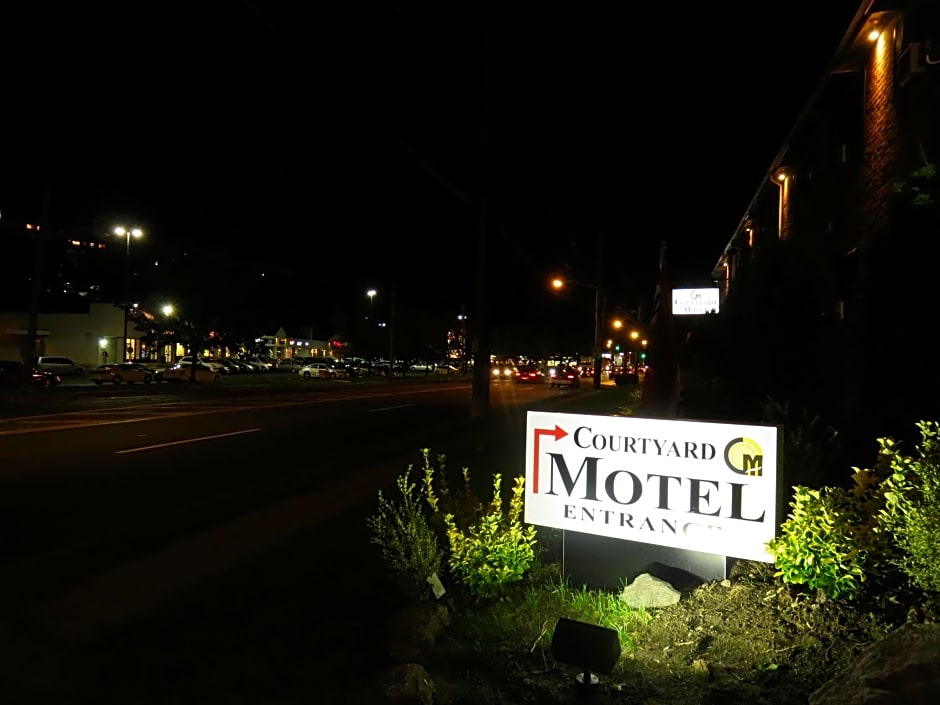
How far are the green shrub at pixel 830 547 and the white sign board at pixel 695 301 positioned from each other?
48304 mm

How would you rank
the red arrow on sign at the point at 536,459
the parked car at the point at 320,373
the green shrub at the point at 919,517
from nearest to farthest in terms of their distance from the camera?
1. the green shrub at the point at 919,517
2. the red arrow on sign at the point at 536,459
3. the parked car at the point at 320,373

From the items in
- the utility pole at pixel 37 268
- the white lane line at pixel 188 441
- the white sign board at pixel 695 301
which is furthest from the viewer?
the white sign board at pixel 695 301

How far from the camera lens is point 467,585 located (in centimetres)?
546

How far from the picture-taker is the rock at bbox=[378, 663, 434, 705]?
12.7 ft

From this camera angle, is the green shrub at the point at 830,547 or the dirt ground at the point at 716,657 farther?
the green shrub at the point at 830,547

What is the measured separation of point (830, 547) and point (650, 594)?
114 centimetres

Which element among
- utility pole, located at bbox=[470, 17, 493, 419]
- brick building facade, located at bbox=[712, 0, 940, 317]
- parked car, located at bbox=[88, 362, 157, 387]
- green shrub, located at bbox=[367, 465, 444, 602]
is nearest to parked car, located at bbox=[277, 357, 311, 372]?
parked car, located at bbox=[88, 362, 157, 387]

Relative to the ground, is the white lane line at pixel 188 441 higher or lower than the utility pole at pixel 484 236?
lower

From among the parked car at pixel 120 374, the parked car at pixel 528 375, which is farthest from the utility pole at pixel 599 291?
the parked car at pixel 120 374

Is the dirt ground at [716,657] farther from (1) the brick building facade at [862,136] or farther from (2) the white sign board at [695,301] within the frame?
(2) the white sign board at [695,301]

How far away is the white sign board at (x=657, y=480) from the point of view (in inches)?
192

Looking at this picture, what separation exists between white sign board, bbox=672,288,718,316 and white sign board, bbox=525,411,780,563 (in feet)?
157

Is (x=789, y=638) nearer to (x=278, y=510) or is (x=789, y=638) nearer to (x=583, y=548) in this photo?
(x=583, y=548)

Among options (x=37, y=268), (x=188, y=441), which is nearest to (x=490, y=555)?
(x=188, y=441)
